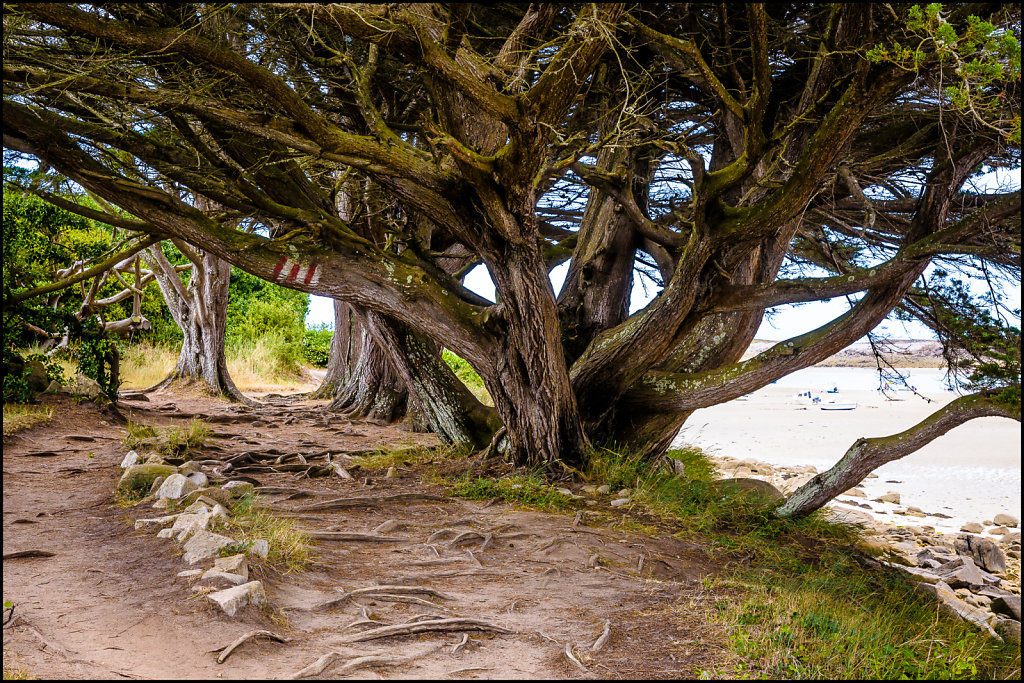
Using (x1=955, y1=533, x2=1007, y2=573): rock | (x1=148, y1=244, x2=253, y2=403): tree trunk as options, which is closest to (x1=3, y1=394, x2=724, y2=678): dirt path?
(x1=955, y1=533, x2=1007, y2=573): rock

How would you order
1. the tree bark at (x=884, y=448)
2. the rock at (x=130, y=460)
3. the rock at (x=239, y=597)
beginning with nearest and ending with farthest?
the rock at (x=239, y=597)
the tree bark at (x=884, y=448)
the rock at (x=130, y=460)

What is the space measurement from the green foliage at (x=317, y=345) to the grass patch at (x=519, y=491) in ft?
51.0

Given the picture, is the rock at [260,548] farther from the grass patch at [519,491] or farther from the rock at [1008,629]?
the rock at [1008,629]

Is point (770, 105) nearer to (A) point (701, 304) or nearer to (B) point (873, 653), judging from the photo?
(A) point (701, 304)

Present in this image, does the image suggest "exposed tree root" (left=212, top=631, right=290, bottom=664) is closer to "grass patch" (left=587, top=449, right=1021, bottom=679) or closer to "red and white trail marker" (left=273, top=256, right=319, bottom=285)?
"grass patch" (left=587, top=449, right=1021, bottom=679)

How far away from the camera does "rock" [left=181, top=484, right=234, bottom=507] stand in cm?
529

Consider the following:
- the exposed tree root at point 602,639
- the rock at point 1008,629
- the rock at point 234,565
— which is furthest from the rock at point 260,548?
the rock at point 1008,629

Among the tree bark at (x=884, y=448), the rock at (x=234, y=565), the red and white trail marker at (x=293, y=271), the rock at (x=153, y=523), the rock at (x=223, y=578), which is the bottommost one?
the rock at (x=153, y=523)

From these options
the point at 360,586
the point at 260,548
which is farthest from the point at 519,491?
the point at 260,548

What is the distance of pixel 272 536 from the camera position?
459cm

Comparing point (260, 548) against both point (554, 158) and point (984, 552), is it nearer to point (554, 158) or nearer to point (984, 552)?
point (554, 158)

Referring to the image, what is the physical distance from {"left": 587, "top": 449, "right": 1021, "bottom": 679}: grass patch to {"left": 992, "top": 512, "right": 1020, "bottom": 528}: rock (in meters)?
3.92

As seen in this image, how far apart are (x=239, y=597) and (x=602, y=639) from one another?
1.82m

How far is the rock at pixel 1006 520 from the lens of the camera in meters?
9.61
